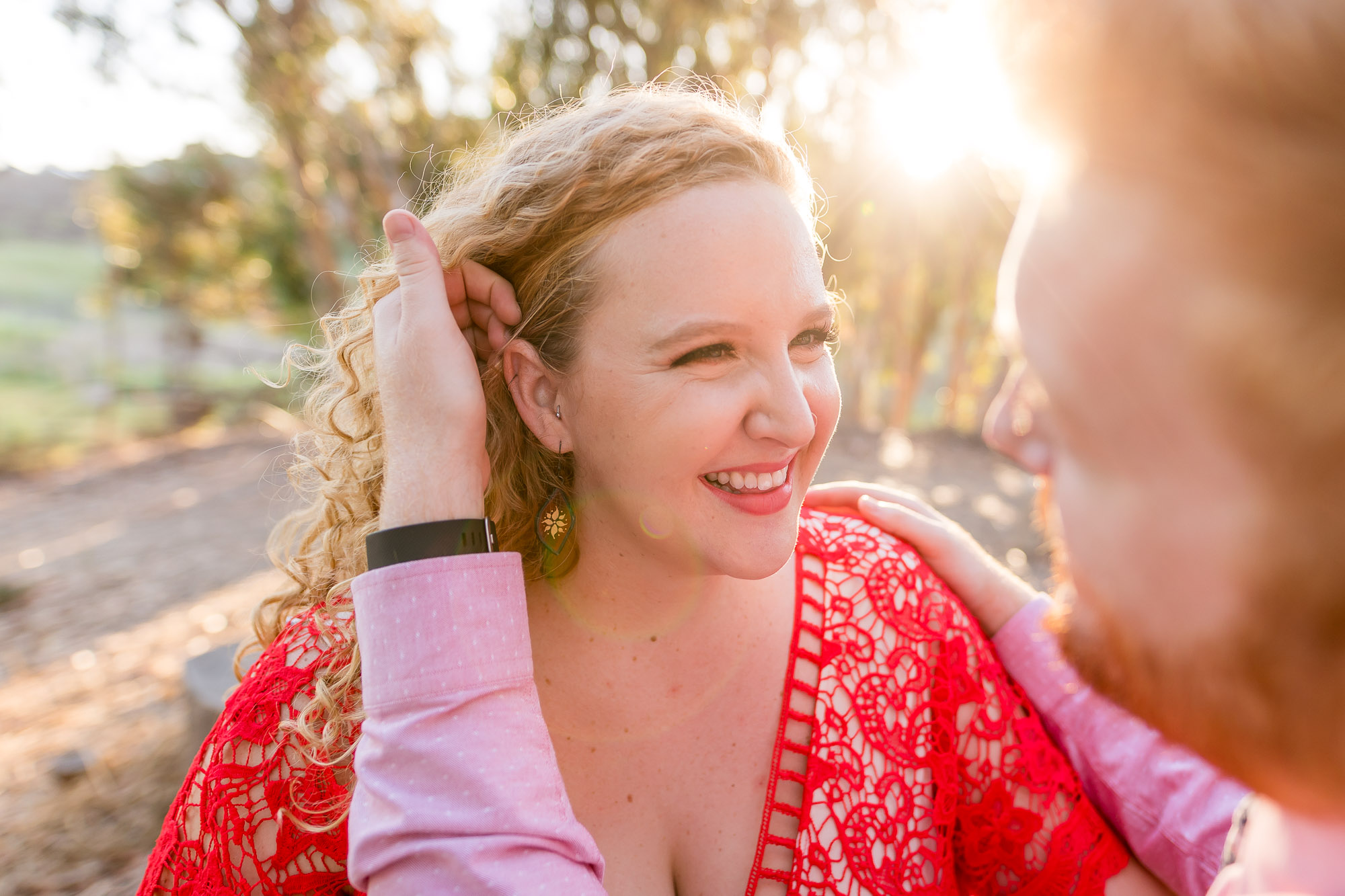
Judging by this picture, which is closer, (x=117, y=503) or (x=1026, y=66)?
(x=1026, y=66)

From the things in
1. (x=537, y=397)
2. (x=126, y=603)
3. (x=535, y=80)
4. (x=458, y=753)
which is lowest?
(x=126, y=603)

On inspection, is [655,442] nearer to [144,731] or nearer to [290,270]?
[144,731]

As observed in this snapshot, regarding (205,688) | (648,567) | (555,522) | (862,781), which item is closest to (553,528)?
(555,522)

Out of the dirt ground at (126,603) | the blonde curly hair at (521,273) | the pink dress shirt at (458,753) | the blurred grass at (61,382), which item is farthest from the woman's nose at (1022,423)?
the blurred grass at (61,382)

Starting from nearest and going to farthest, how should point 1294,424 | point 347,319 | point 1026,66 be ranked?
point 1294,424 → point 1026,66 → point 347,319

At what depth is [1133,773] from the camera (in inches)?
67.6

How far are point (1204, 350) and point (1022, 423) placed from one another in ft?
0.83

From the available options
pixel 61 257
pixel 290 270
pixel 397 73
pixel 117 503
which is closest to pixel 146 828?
pixel 117 503

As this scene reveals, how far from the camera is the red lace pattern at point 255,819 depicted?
1.50 meters

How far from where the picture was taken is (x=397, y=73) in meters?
11.1

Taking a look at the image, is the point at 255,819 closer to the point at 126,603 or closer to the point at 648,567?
the point at 648,567

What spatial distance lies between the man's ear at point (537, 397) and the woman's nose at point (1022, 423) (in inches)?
46.8

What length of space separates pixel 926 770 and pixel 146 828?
3.31 metres

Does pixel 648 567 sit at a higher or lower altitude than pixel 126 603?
higher
